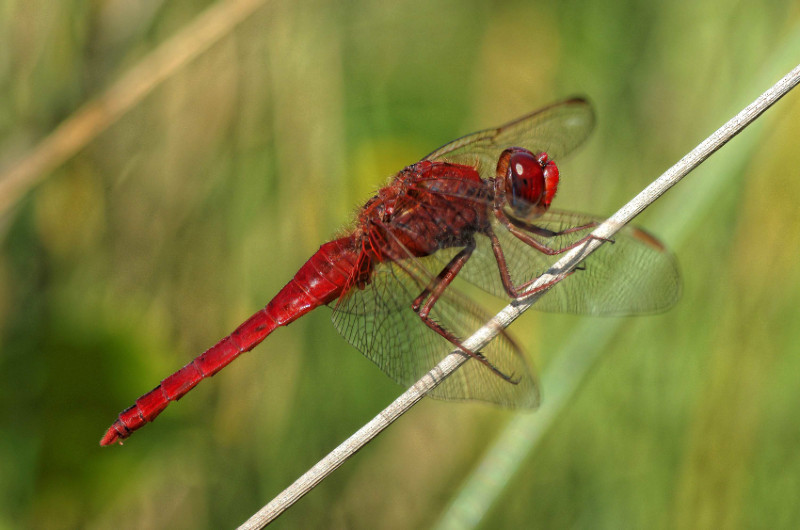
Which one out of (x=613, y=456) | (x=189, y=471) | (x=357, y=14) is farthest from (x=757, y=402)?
(x=357, y=14)

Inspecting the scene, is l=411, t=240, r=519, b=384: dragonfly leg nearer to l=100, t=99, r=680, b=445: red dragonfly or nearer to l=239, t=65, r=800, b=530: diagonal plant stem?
l=100, t=99, r=680, b=445: red dragonfly

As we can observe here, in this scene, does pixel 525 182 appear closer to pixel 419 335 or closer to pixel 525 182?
pixel 525 182

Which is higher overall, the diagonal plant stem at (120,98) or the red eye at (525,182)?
the diagonal plant stem at (120,98)

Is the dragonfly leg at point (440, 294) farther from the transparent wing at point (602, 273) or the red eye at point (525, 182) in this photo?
the red eye at point (525, 182)

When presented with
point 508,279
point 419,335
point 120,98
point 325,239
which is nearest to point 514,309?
point 508,279

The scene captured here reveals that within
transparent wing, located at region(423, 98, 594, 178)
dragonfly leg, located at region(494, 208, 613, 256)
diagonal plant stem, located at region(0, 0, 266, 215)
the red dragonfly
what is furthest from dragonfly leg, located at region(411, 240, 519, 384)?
diagonal plant stem, located at region(0, 0, 266, 215)

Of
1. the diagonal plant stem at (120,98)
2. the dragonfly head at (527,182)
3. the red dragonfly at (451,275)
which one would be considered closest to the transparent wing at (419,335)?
the red dragonfly at (451,275)
